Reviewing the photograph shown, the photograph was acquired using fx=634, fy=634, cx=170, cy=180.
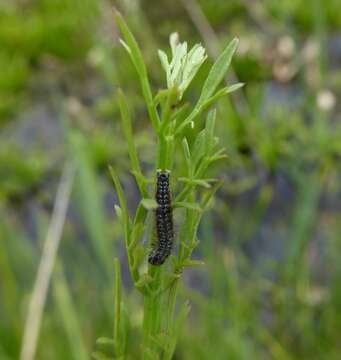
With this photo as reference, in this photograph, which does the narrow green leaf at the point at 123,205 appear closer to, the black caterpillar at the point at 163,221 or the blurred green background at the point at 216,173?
the black caterpillar at the point at 163,221

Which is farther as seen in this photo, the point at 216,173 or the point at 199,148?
the point at 216,173

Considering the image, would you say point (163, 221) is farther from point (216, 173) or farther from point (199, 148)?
point (216, 173)

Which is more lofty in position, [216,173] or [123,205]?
[123,205]

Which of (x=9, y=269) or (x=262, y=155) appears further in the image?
(x=262, y=155)

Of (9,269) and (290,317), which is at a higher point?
(9,269)

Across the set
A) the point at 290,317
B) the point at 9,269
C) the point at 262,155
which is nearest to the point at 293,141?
the point at 262,155

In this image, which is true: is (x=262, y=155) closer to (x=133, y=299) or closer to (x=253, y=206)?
(x=253, y=206)

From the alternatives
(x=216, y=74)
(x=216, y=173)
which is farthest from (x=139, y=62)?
(x=216, y=173)
